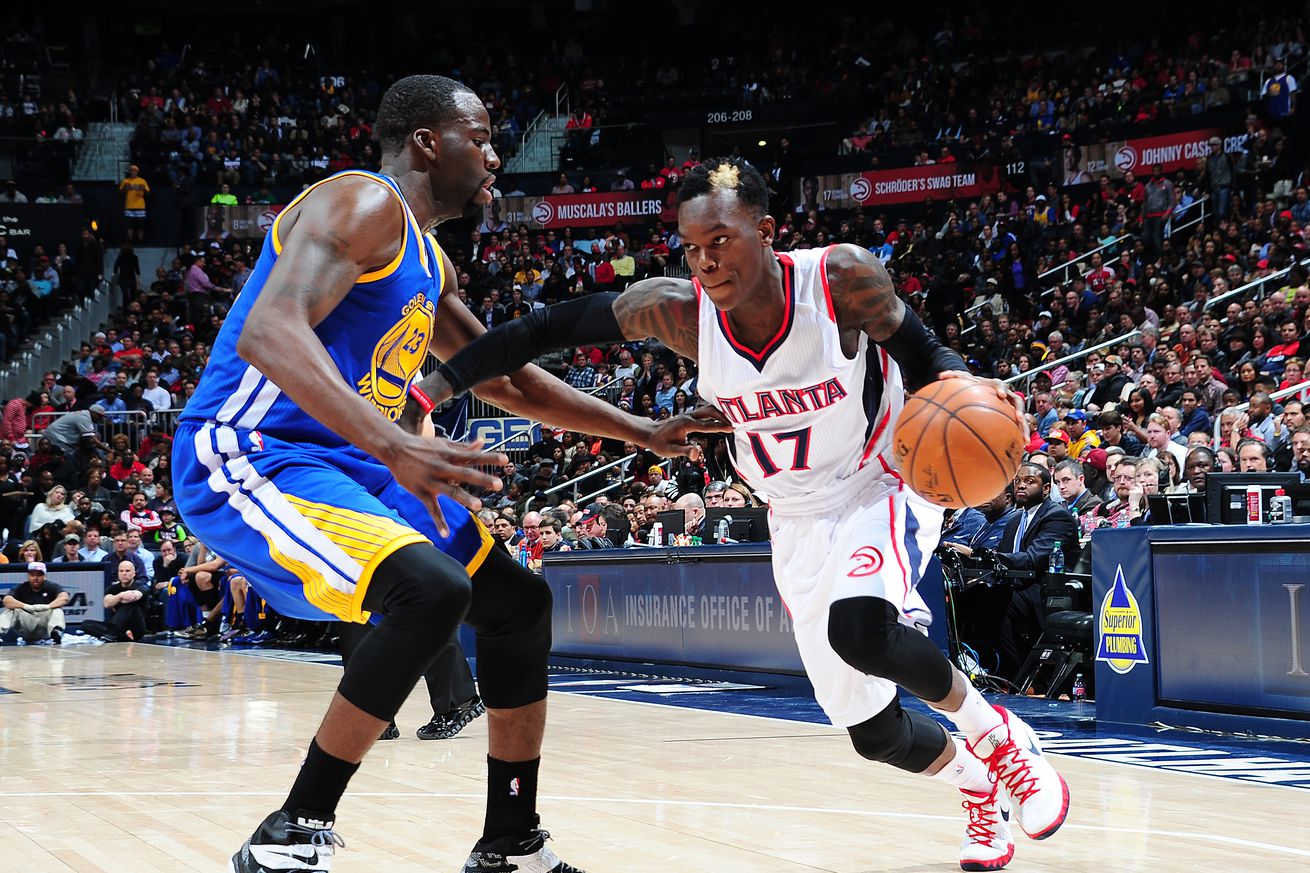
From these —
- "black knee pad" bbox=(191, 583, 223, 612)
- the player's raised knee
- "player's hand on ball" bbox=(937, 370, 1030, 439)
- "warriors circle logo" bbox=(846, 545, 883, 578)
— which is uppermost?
"player's hand on ball" bbox=(937, 370, 1030, 439)

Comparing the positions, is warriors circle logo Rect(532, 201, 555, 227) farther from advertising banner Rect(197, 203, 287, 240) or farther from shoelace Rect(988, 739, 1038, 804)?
shoelace Rect(988, 739, 1038, 804)

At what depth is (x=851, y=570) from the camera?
4141 mm

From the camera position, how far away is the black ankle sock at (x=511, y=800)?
3738 mm

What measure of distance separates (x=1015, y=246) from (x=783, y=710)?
1273cm

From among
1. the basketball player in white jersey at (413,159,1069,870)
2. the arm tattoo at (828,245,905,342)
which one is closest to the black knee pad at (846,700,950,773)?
the basketball player in white jersey at (413,159,1069,870)

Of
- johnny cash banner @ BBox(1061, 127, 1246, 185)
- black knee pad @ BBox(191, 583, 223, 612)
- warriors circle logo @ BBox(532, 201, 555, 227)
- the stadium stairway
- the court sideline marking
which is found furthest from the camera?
the stadium stairway

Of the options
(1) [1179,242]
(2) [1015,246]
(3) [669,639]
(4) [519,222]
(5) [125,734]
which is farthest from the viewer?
(4) [519,222]

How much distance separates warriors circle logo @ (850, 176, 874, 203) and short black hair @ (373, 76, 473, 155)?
21.9m

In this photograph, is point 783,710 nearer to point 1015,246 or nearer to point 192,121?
point 1015,246

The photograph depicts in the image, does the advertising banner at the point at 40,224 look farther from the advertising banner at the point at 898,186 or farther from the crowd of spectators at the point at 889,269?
the advertising banner at the point at 898,186

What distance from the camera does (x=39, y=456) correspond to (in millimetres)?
19984

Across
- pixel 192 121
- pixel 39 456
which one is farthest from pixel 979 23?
pixel 39 456

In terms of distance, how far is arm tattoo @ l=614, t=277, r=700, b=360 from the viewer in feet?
14.3

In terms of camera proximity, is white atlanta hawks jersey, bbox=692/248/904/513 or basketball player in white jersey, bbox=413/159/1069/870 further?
white atlanta hawks jersey, bbox=692/248/904/513
